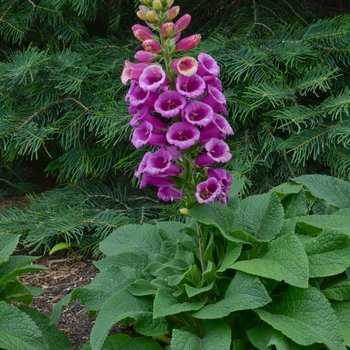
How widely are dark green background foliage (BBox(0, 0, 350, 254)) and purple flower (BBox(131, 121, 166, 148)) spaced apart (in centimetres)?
102

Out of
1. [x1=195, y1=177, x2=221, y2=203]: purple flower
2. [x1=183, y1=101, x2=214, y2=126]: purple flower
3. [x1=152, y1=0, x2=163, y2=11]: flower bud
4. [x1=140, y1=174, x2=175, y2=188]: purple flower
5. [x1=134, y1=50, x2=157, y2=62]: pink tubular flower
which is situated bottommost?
[x1=140, y1=174, x2=175, y2=188]: purple flower

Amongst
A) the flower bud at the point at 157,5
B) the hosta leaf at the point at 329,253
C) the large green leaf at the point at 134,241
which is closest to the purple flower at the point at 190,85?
the flower bud at the point at 157,5

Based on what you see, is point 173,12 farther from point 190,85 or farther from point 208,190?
point 208,190

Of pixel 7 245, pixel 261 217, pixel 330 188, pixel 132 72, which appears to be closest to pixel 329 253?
pixel 261 217

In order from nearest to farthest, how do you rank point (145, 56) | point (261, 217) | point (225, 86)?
point (145, 56) < point (261, 217) < point (225, 86)

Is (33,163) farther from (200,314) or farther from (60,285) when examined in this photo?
(200,314)

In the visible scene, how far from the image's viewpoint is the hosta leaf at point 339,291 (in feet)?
5.86

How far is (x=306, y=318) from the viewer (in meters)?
1.67

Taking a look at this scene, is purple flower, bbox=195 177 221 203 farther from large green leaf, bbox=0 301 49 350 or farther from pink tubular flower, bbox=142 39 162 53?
large green leaf, bbox=0 301 49 350

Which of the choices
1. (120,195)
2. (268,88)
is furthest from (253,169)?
(120,195)

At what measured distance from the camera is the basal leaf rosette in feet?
5.29

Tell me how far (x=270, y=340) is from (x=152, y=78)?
83 centimetres

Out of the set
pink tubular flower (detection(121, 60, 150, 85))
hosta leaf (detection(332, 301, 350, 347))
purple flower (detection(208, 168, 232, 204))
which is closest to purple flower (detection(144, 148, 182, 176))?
purple flower (detection(208, 168, 232, 204))

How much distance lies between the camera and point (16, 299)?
Result: 2188 mm
